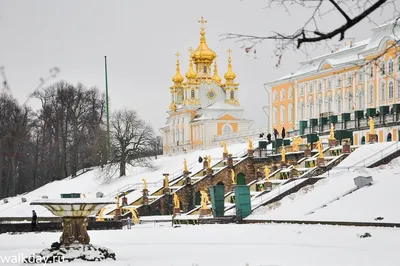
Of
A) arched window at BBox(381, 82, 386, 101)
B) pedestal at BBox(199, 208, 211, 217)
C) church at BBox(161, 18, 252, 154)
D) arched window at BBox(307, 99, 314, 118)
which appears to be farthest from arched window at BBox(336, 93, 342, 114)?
pedestal at BBox(199, 208, 211, 217)

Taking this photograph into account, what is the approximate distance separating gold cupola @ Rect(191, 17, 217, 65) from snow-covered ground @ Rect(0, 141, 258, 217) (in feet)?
58.1

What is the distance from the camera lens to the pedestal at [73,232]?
19.1 meters

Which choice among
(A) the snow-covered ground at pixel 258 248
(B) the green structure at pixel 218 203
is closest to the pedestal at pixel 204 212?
(B) the green structure at pixel 218 203

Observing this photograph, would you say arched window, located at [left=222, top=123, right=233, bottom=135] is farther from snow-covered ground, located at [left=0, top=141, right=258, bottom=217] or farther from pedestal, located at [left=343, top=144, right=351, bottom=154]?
pedestal, located at [left=343, top=144, right=351, bottom=154]

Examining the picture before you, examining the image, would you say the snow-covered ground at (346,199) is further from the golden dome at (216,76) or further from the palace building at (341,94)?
the golden dome at (216,76)

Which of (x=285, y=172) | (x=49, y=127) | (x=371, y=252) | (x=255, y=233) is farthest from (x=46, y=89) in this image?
(x=371, y=252)

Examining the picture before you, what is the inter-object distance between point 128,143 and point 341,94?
17310mm

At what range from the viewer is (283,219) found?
33688mm

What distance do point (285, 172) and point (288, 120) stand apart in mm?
34094

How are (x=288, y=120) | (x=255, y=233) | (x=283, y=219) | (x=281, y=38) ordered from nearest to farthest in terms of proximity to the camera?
(x=281, y=38), (x=255, y=233), (x=283, y=219), (x=288, y=120)

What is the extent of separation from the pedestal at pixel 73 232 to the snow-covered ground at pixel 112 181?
130 ft

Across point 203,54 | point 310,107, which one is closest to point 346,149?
point 310,107

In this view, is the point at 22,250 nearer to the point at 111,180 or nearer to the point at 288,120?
the point at 111,180

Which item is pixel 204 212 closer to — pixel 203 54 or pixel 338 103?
pixel 338 103
